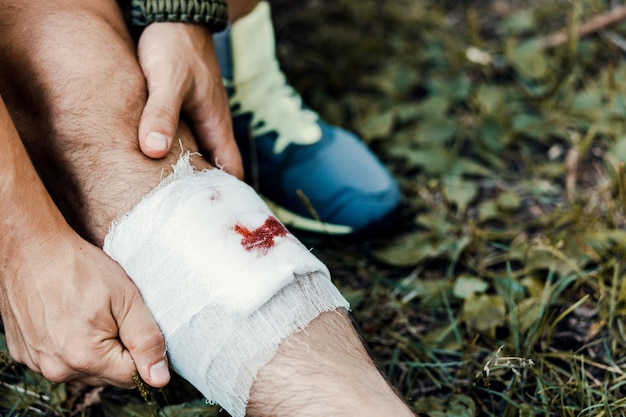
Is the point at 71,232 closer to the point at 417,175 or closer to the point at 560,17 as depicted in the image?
the point at 417,175

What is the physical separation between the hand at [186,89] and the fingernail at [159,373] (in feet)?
1.17

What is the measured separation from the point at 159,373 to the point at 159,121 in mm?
430

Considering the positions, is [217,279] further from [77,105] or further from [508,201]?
[508,201]

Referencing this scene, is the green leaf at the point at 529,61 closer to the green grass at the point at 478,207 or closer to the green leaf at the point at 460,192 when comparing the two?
the green grass at the point at 478,207

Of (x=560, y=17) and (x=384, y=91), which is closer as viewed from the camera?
(x=384, y=91)

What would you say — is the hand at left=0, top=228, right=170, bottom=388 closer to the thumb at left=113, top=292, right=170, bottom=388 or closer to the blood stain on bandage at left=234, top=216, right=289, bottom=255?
the thumb at left=113, top=292, right=170, bottom=388

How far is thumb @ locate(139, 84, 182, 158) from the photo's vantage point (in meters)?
1.21

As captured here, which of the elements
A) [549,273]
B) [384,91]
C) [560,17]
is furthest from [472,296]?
[560,17]

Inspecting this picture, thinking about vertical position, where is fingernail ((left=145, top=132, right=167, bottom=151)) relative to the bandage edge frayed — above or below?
above

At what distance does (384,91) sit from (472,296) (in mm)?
972

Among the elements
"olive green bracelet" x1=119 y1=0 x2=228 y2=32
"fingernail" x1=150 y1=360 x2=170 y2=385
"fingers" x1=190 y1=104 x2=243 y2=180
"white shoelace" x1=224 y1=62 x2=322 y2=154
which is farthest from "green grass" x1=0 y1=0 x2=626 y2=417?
"olive green bracelet" x1=119 y1=0 x2=228 y2=32

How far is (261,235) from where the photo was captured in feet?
3.72

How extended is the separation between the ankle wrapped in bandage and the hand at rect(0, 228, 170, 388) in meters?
0.03

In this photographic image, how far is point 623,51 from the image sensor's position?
235cm
